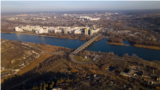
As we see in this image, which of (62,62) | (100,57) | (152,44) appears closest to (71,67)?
(62,62)

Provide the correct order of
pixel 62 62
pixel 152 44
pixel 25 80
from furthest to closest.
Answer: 1. pixel 152 44
2. pixel 62 62
3. pixel 25 80

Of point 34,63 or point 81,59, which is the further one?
point 81,59

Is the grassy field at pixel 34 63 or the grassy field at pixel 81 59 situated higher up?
the grassy field at pixel 81 59

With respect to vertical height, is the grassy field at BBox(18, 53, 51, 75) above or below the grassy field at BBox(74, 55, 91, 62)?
below

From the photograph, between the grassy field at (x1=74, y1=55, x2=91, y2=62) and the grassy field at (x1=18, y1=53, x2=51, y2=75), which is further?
the grassy field at (x1=74, y1=55, x2=91, y2=62)

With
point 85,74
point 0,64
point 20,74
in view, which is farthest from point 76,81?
point 0,64

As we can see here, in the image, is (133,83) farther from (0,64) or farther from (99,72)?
(0,64)

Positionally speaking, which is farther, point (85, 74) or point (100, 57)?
point (100, 57)

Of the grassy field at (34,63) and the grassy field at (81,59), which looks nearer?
the grassy field at (34,63)

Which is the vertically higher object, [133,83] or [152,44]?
[152,44]

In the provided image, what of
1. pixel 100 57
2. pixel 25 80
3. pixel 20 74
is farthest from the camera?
pixel 100 57
